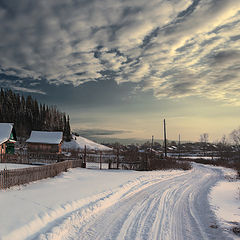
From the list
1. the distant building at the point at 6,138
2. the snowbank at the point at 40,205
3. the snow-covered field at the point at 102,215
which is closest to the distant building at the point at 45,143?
the distant building at the point at 6,138

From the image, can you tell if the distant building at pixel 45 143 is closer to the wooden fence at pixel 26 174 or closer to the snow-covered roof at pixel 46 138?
the snow-covered roof at pixel 46 138

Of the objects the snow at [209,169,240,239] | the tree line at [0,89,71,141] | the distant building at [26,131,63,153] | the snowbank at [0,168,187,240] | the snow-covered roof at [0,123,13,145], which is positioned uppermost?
the tree line at [0,89,71,141]

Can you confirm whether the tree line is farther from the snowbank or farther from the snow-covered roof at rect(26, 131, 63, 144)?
the snowbank

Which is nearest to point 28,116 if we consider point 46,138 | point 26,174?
point 46,138

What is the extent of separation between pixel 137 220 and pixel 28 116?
350 ft

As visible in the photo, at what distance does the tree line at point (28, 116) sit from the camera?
303 ft

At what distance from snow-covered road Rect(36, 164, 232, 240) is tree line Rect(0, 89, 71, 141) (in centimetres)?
8280

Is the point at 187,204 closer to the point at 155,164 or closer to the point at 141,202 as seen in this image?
the point at 141,202

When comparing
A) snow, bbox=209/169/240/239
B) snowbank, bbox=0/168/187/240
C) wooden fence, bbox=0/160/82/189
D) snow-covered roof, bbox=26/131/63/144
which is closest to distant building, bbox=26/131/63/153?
snow-covered roof, bbox=26/131/63/144

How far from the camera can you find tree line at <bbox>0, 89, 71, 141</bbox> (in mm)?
92438

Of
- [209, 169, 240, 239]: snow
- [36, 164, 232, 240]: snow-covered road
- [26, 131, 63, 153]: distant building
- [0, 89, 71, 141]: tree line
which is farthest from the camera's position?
[0, 89, 71, 141]: tree line

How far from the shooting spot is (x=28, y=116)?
10194 cm

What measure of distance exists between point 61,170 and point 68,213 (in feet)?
34.4

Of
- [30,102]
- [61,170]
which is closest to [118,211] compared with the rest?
[61,170]
